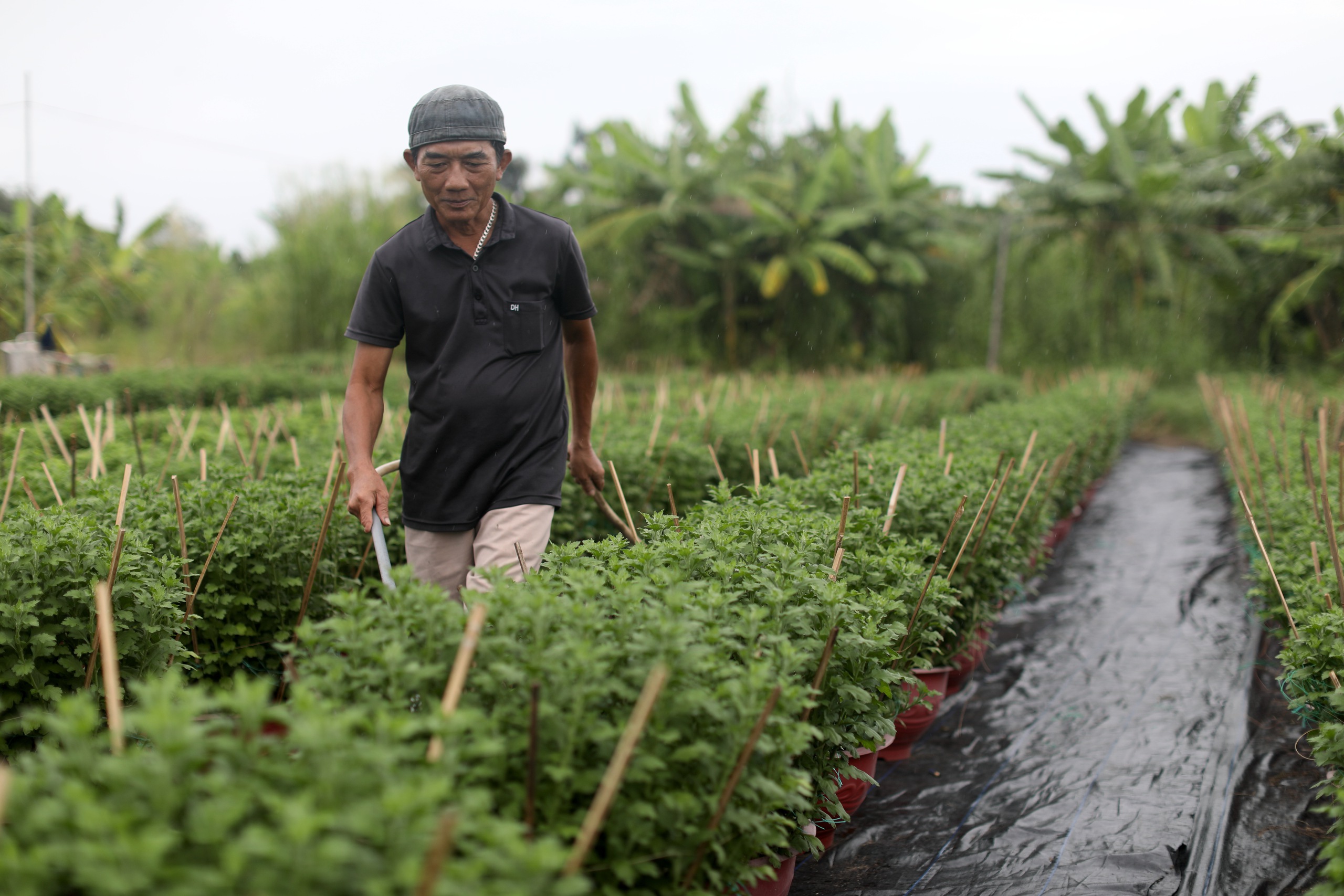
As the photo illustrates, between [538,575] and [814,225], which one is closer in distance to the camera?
[538,575]

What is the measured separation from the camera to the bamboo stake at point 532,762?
5.58 feet

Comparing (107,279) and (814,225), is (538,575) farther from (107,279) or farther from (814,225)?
(107,279)

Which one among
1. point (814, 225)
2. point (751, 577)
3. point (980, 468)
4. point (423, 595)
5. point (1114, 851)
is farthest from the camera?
point (814, 225)

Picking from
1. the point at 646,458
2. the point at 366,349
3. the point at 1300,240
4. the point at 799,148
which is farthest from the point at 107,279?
the point at 1300,240

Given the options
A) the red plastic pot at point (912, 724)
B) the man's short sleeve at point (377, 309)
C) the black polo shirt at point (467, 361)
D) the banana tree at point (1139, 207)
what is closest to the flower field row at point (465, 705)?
the red plastic pot at point (912, 724)

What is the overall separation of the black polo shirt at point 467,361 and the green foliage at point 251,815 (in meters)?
1.52

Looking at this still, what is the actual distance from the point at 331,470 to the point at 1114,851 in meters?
3.64

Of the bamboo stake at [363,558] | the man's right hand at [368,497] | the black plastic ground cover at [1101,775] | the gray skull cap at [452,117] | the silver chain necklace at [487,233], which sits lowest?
the black plastic ground cover at [1101,775]

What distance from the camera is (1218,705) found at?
471 cm

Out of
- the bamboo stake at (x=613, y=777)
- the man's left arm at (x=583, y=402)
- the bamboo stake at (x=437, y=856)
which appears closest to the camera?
the bamboo stake at (x=437, y=856)

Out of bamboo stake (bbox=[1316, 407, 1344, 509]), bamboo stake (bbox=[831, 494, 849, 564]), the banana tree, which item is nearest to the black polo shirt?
bamboo stake (bbox=[831, 494, 849, 564])

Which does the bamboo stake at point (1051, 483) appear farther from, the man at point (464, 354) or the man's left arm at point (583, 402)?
the man at point (464, 354)

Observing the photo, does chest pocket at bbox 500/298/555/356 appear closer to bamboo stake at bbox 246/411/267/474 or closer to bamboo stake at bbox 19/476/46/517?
bamboo stake at bbox 19/476/46/517

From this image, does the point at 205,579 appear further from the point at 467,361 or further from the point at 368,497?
the point at 467,361
